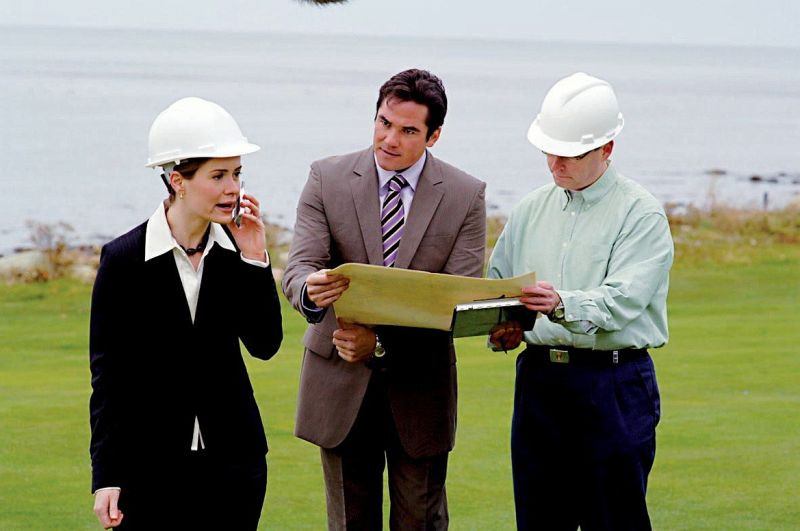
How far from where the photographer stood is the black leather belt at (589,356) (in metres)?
3.76

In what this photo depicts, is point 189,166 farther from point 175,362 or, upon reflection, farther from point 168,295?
point 175,362

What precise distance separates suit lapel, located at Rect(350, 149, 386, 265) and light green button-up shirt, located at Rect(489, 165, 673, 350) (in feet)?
1.36

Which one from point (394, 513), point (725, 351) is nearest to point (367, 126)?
point (725, 351)

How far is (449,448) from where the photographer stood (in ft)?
13.5

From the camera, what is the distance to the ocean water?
69.7ft

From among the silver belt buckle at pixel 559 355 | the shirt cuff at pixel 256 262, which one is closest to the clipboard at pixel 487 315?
the silver belt buckle at pixel 559 355

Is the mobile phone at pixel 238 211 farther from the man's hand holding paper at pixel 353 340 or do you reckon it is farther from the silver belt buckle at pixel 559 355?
A: the silver belt buckle at pixel 559 355

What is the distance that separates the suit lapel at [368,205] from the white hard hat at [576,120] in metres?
0.50

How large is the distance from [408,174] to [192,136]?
997 millimetres

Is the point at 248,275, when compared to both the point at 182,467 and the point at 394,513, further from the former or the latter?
the point at 394,513

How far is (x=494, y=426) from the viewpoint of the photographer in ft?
23.8

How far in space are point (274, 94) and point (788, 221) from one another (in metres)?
28.2

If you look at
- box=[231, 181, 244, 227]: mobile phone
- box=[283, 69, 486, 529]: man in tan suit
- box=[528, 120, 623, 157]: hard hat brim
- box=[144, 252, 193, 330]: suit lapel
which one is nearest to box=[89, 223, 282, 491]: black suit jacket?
box=[144, 252, 193, 330]: suit lapel

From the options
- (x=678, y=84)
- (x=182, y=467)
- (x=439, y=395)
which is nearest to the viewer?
(x=182, y=467)
